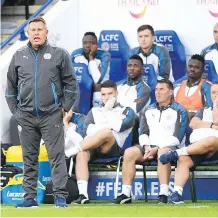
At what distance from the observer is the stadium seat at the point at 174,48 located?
52.1ft

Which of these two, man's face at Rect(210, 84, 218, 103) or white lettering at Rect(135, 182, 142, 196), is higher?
man's face at Rect(210, 84, 218, 103)

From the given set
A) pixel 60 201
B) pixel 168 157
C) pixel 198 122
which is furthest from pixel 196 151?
pixel 60 201

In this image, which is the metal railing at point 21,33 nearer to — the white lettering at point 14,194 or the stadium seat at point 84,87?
the stadium seat at point 84,87

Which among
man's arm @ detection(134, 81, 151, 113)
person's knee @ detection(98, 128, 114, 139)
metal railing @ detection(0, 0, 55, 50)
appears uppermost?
metal railing @ detection(0, 0, 55, 50)

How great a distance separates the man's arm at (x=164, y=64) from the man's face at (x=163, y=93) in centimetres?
172

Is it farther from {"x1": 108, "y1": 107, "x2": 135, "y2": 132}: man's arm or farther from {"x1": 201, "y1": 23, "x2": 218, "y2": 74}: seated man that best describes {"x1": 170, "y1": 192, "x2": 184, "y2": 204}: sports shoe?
{"x1": 201, "y1": 23, "x2": 218, "y2": 74}: seated man

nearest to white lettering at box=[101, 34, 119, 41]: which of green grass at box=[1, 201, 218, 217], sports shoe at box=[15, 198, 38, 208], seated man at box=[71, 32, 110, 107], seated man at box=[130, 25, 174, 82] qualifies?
seated man at box=[71, 32, 110, 107]

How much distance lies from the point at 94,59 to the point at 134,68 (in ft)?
3.84

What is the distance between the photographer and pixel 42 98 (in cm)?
1195

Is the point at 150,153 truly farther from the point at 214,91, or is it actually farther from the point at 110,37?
the point at 110,37

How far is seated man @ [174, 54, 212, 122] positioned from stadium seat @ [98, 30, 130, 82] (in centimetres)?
149

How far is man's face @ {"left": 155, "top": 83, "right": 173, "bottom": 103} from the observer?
1377cm

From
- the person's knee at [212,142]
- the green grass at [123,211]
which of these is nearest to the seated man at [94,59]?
the person's knee at [212,142]

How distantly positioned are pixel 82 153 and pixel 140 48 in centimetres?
261
